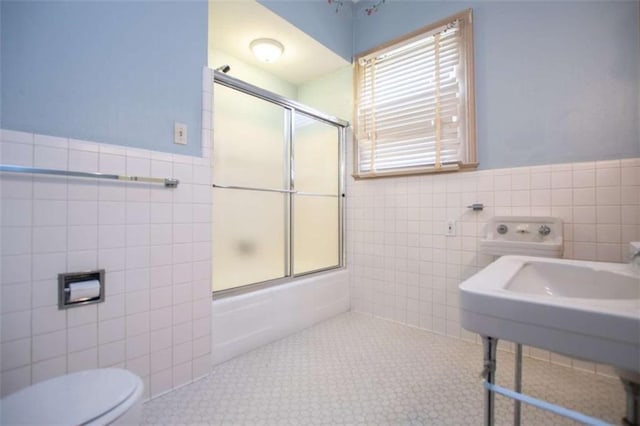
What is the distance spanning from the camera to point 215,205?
184 centimetres

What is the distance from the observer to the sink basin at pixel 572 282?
3.12ft

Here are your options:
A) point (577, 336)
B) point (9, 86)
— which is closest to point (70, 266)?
point (9, 86)

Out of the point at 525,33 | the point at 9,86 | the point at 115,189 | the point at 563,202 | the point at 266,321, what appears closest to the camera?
the point at 9,86

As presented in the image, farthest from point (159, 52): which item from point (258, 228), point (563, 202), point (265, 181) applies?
point (563, 202)

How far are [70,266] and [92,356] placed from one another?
398mm

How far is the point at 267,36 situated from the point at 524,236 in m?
2.27

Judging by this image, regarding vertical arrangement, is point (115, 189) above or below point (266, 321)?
above

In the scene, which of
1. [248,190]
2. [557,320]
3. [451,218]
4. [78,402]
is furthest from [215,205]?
[557,320]

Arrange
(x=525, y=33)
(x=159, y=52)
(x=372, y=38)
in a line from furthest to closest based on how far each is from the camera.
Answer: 1. (x=372, y=38)
2. (x=525, y=33)
3. (x=159, y=52)

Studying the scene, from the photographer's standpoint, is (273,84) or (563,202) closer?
(563,202)

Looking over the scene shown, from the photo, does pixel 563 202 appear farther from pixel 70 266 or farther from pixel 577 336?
pixel 70 266

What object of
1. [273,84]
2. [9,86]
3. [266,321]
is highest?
[273,84]

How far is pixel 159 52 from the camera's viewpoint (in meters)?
1.42

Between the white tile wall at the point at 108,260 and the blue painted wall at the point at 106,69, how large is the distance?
7 cm
